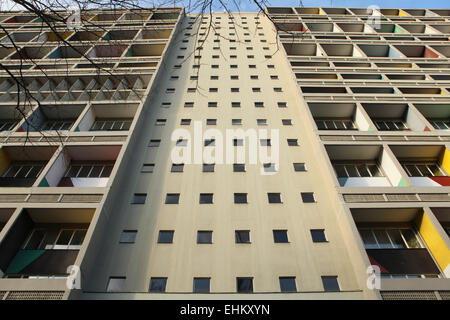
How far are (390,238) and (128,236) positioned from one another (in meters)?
10.2

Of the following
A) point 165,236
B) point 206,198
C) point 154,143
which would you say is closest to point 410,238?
point 206,198

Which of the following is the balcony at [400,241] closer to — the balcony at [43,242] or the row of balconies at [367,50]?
the balcony at [43,242]

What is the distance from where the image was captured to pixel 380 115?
1700 centimetres

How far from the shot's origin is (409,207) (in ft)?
35.0

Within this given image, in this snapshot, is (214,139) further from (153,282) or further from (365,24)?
(365,24)

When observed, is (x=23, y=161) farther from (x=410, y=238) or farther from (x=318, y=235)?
(x=410, y=238)

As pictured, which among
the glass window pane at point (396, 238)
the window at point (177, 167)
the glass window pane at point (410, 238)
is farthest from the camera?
the window at point (177, 167)

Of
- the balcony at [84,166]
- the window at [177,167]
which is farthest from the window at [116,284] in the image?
the window at [177,167]

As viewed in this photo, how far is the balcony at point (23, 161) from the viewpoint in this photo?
13.4 m

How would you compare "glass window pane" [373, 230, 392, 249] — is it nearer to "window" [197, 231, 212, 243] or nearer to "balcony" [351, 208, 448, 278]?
"balcony" [351, 208, 448, 278]

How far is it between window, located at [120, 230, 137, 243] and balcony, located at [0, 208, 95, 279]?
4.83 feet

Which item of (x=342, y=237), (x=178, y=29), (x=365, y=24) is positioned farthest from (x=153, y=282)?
(x=365, y=24)

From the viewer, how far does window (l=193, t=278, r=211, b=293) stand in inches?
357

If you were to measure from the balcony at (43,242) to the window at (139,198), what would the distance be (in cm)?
185
